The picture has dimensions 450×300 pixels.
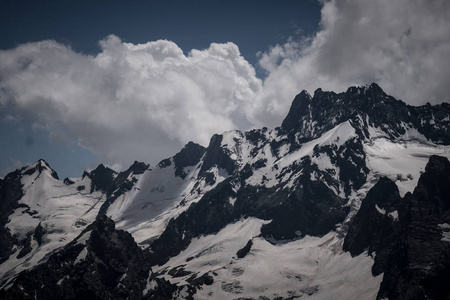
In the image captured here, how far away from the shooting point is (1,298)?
193 m
